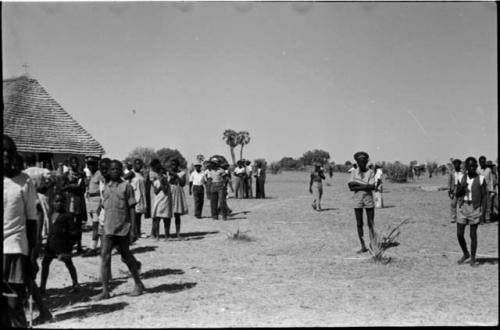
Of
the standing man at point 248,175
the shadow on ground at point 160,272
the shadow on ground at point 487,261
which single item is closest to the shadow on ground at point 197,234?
the shadow on ground at point 160,272

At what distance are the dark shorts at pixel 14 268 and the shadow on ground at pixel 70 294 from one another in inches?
60.6

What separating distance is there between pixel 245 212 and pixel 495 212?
7092 millimetres

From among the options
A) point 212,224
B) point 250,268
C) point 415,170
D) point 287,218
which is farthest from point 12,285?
point 415,170

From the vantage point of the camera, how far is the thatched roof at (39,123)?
61.2 feet

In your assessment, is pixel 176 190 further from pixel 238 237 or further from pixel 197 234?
pixel 238 237

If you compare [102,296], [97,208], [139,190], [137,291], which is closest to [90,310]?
[102,296]

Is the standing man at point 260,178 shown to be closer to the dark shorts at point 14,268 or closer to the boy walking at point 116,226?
the boy walking at point 116,226

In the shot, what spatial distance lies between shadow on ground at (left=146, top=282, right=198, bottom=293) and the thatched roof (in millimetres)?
13479

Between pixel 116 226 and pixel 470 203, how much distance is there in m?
5.11

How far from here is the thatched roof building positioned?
18.6 metres

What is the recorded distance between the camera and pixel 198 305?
5.56 m

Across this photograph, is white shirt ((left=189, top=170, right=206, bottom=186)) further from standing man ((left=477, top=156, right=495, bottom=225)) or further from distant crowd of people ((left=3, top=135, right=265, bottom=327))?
standing man ((left=477, top=156, right=495, bottom=225))

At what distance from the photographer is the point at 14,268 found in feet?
13.6

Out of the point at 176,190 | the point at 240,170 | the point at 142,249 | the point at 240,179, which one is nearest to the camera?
the point at 142,249
